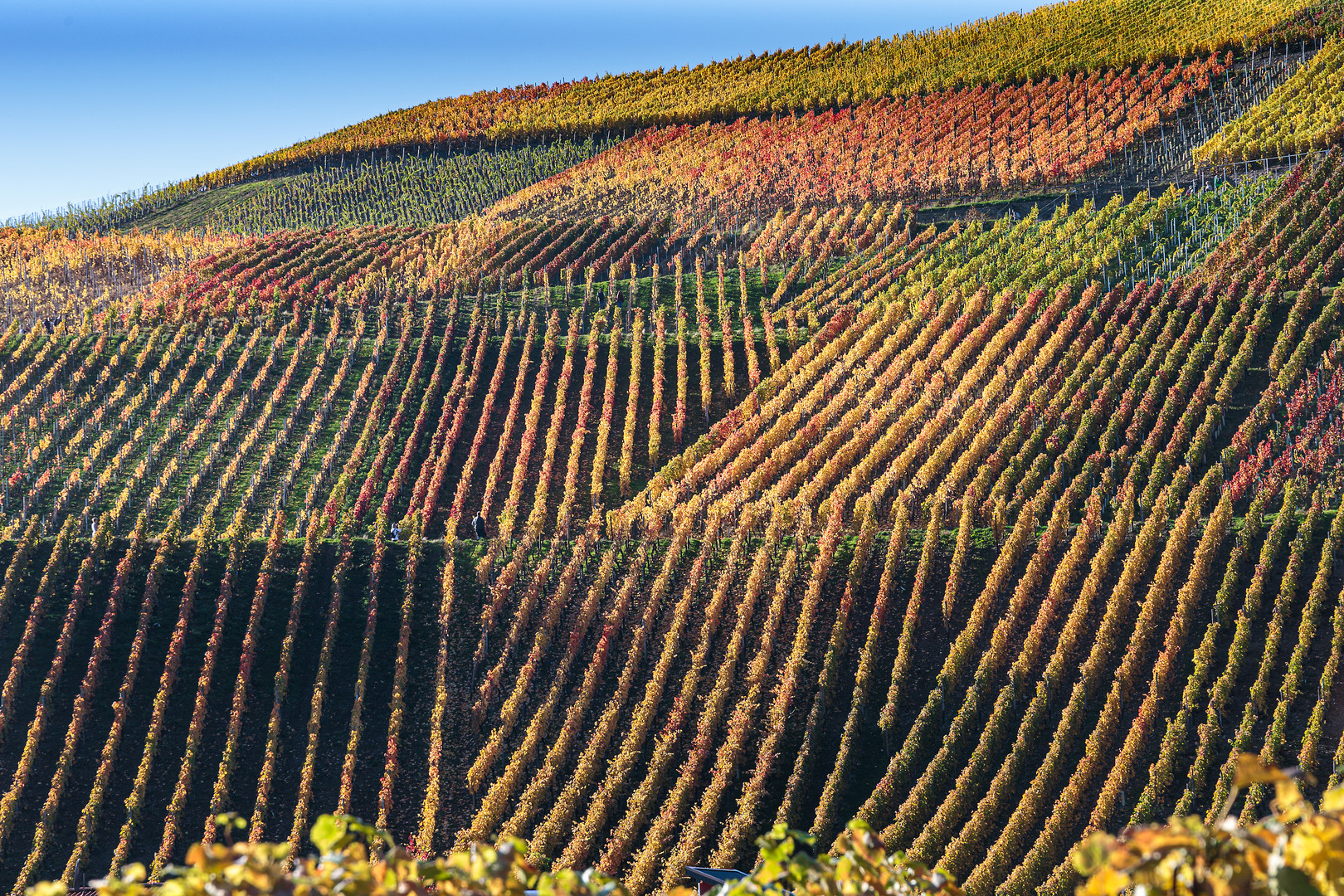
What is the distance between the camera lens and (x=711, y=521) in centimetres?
2545

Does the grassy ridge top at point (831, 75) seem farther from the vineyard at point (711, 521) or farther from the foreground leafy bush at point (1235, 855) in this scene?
the foreground leafy bush at point (1235, 855)

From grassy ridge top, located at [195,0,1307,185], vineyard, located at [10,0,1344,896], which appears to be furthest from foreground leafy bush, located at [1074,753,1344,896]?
grassy ridge top, located at [195,0,1307,185]

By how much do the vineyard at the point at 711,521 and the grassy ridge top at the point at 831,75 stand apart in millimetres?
13152

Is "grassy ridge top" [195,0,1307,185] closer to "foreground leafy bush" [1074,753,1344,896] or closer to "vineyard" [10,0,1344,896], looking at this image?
"vineyard" [10,0,1344,896]

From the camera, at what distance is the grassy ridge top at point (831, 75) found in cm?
6219

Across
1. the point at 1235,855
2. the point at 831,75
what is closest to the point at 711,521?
the point at 1235,855

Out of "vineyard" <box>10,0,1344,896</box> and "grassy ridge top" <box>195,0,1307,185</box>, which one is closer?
"vineyard" <box>10,0,1344,896</box>

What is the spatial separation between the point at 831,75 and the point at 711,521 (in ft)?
168

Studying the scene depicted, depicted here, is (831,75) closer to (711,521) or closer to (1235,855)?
(711,521)

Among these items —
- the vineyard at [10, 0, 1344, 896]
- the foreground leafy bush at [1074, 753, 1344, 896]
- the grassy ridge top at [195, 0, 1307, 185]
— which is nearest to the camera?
the foreground leafy bush at [1074, 753, 1344, 896]

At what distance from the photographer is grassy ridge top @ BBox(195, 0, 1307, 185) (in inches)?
2448

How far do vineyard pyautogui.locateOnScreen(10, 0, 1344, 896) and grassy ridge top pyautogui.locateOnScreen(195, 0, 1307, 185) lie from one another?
1315 cm

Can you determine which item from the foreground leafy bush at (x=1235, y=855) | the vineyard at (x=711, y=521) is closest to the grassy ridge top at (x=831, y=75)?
the vineyard at (x=711, y=521)

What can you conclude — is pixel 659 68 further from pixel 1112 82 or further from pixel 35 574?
pixel 35 574
